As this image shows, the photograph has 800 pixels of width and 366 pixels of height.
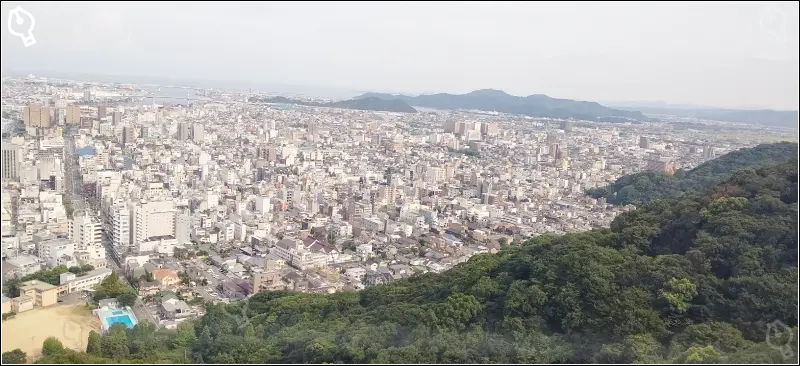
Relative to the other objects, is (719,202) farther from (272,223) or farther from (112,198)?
(112,198)

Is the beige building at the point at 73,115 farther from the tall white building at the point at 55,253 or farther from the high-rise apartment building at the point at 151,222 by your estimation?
the tall white building at the point at 55,253

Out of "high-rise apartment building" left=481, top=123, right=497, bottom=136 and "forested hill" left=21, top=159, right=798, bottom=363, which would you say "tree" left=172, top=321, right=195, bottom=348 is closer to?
"forested hill" left=21, top=159, right=798, bottom=363

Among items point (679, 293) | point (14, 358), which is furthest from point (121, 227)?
point (679, 293)

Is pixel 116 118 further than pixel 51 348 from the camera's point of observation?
Yes

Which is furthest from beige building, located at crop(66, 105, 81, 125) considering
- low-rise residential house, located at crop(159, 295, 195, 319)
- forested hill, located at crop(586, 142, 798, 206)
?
forested hill, located at crop(586, 142, 798, 206)

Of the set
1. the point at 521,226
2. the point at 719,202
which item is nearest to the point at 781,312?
the point at 719,202

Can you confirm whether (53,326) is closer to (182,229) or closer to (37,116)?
(37,116)
